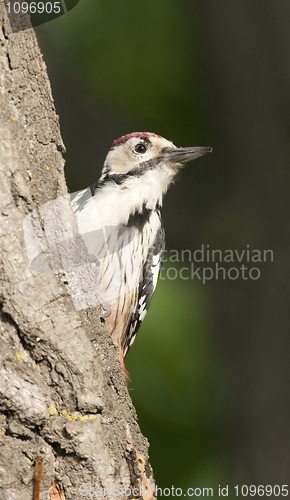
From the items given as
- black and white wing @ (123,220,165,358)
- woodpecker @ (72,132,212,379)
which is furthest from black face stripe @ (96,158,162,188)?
black and white wing @ (123,220,165,358)

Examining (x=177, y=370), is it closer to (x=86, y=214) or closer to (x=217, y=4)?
(x=86, y=214)

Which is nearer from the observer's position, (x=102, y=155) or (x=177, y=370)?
(x=177, y=370)

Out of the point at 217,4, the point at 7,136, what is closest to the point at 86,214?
the point at 7,136

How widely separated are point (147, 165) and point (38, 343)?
1386 mm

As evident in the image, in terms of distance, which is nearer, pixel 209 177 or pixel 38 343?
pixel 38 343

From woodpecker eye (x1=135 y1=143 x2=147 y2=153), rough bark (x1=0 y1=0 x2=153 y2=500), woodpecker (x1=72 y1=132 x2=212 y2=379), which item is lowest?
rough bark (x1=0 y1=0 x2=153 y2=500)

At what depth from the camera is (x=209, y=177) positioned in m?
3.76

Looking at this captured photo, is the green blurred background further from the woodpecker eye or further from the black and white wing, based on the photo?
the woodpecker eye

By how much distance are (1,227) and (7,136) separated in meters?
0.24

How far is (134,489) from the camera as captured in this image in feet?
4.41

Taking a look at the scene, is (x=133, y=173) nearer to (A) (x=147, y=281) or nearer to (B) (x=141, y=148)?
(B) (x=141, y=148)

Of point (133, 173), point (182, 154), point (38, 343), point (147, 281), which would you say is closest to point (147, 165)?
point (133, 173)

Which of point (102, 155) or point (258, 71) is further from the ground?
point (258, 71)

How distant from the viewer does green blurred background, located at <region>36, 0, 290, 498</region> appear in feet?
10.9
